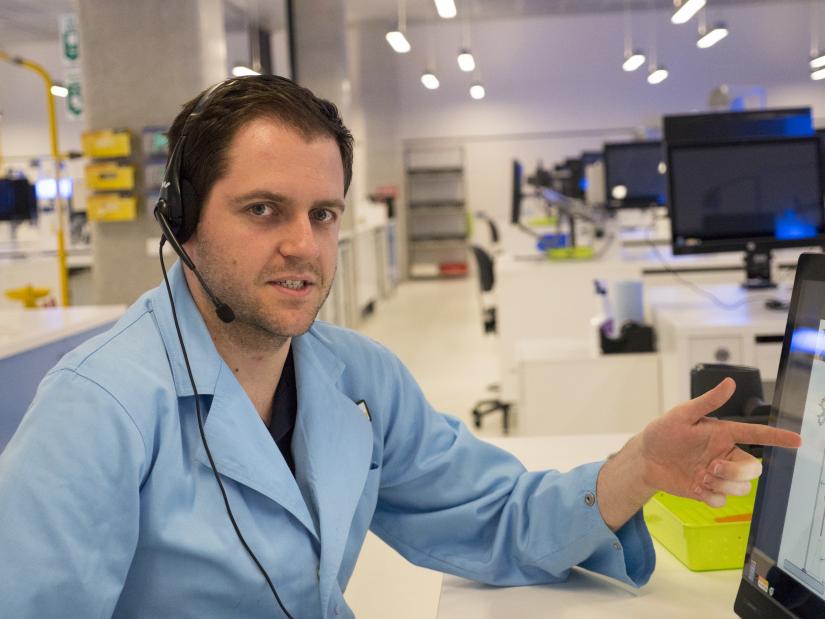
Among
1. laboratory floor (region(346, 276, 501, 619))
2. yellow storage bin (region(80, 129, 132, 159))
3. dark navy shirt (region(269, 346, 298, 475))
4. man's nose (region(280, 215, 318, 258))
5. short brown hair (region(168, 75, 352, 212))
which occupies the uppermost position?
yellow storage bin (region(80, 129, 132, 159))

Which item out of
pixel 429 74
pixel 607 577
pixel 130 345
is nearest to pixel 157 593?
pixel 130 345

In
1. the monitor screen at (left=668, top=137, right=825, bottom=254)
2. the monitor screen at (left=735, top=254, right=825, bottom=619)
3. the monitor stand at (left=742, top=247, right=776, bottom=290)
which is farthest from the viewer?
the monitor stand at (left=742, top=247, right=776, bottom=290)

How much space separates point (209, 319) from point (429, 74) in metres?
9.94

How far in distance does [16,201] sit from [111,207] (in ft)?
1.87

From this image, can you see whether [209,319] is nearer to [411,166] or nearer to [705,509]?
[705,509]

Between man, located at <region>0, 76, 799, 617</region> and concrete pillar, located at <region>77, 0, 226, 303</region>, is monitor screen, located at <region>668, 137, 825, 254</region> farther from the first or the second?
concrete pillar, located at <region>77, 0, 226, 303</region>

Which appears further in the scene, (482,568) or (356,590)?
(356,590)

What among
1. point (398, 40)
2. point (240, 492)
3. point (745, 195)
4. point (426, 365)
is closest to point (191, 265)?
point (240, 492)

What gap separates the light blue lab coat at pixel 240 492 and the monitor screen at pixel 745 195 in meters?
2.73

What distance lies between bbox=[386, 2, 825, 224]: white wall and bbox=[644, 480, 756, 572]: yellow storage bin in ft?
43.7

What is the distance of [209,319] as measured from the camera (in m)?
1.19

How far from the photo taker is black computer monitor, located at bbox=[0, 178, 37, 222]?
18.1 feet

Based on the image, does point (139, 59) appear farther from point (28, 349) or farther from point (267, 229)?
point (267, 229)

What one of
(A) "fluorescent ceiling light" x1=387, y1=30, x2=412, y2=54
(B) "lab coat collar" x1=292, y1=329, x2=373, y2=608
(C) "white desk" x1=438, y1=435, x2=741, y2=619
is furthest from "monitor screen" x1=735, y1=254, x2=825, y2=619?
(A) "fluorescent ceiling light" x1=387, y1=30, x2=412, y2=54
